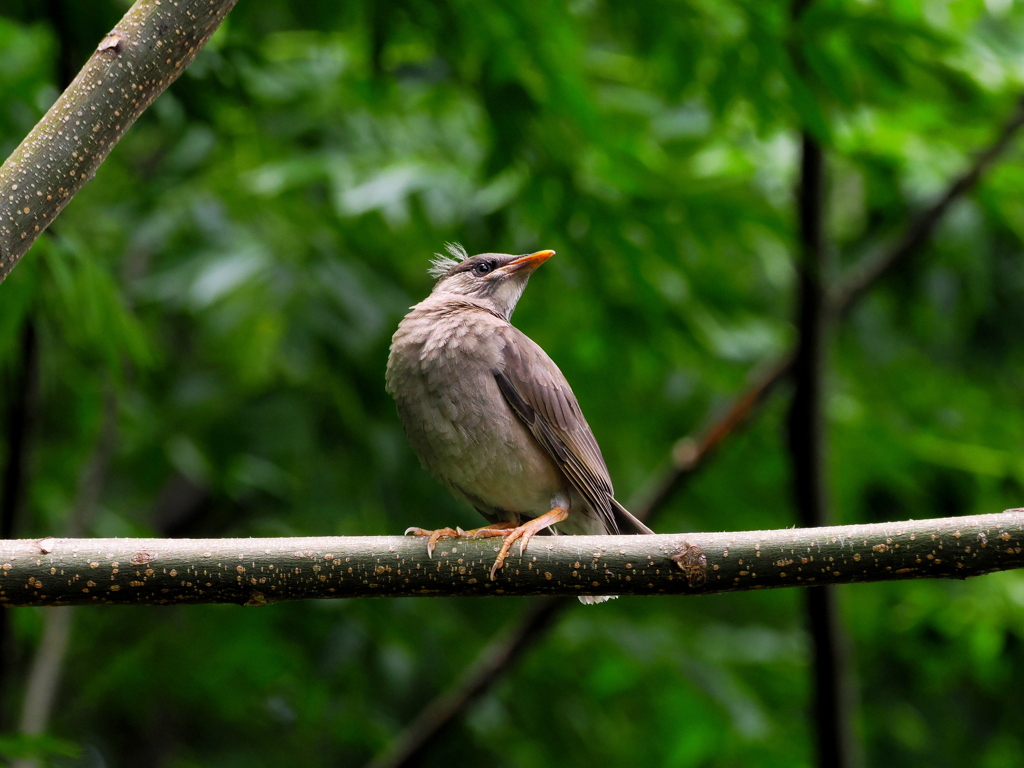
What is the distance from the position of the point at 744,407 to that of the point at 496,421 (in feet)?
7.98

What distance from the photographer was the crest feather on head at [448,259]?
16.3 feet

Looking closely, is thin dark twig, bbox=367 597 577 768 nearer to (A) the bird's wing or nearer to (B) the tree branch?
(A) the bird's wing

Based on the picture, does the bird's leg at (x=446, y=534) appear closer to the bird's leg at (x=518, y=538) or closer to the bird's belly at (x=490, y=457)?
the bird's leg at (x=518, y=538)

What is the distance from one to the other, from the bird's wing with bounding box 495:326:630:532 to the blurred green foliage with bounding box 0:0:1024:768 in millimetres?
1482

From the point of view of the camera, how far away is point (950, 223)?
22.4 ft

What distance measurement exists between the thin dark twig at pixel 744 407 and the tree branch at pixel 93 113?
12.7 ft

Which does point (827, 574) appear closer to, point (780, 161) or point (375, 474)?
point (375, 474)

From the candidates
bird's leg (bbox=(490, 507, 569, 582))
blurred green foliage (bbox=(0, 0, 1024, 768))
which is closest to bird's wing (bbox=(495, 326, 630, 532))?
bird's leg (bbox=(490, 507, 569, 582))

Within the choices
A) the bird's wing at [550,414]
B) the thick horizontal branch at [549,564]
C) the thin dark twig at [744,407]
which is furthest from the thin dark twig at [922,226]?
the thick horizontal branch at [549,564]

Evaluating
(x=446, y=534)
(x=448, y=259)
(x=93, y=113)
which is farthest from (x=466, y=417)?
(x=93, y=113)

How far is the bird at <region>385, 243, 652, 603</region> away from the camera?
13.3ft

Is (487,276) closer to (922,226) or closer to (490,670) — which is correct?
(490,670)

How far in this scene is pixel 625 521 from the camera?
436 centimetres

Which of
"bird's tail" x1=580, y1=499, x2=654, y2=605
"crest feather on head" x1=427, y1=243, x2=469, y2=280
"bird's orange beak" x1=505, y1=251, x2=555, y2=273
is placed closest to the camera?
"bird's tail" x1=580, y1=499, x2=654, y2=605
